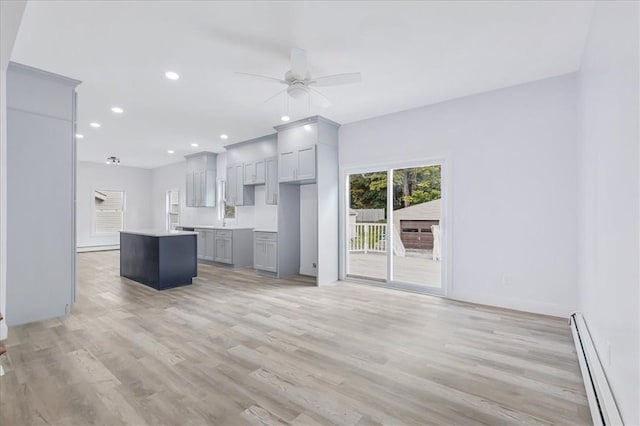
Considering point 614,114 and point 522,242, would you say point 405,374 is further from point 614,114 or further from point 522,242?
point 522,242

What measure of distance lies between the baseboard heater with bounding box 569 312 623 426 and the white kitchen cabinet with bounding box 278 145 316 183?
3.87 meters

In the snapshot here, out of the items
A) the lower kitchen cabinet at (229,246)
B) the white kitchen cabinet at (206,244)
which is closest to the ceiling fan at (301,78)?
the lower kitchen cabinet at (229,246)

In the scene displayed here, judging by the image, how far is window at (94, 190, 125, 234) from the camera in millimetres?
9742

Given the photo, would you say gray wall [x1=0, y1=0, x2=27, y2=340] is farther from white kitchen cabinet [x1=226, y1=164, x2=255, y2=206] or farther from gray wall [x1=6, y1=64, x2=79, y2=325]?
white kitchen cabinet [x1=226, y1=164, x2=255, y2=206]

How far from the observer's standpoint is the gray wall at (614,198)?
1.41 meters

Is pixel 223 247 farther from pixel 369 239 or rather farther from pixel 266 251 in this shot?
pixel 369 239

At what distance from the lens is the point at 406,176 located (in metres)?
4.83

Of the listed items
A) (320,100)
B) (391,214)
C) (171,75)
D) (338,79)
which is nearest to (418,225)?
(391,214)

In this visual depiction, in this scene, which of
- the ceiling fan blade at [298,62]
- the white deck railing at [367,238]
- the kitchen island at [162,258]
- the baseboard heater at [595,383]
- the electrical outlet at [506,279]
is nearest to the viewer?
the baseboard heater at [595,383]

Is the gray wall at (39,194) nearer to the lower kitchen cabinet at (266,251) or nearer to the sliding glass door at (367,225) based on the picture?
the lower kitchen cabinet at (266,251)

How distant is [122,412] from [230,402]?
0.64 m

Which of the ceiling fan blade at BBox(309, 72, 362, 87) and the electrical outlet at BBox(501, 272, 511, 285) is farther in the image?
the electrical outlet at BBox(501, 272, 511, 285)

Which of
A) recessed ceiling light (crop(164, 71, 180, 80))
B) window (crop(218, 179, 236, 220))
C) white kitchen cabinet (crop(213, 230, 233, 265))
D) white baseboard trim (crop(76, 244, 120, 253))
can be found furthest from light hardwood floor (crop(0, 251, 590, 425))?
white baseboard trim (crop(76, 244, 120, 253))

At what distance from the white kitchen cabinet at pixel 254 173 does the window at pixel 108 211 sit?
6.12 metres
